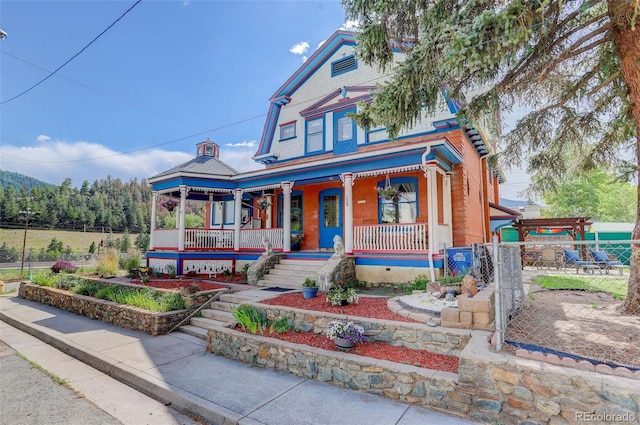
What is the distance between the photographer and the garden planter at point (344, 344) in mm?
4402

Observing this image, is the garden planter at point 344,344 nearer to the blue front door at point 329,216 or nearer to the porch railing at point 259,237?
the porch railing at point 259,237

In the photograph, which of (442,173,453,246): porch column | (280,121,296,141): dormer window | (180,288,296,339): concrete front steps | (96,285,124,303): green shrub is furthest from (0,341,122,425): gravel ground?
(280,121,296,141): dormer window

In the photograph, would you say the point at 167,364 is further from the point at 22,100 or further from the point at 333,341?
the point at 22,100

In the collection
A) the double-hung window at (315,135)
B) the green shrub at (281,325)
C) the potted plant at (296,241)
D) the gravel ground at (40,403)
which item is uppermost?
the double-hung window at (315,135)

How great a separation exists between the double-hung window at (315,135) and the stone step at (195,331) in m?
8.13

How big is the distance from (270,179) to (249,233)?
7.57 feet

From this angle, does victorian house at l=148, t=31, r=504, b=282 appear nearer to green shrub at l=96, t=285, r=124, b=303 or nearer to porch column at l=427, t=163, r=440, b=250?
porch column at l=427, t=163, r=440, b=250

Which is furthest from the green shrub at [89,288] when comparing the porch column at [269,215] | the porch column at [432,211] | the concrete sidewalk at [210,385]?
the porch column at [432,211]

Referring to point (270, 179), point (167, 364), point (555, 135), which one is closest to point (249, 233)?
point (270, 179)

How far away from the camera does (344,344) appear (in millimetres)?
4406

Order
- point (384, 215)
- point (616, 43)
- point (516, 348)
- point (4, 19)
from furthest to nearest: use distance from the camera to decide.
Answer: point (384, 215) → point (4, 19) → point (616, 43) → point (516, 348)

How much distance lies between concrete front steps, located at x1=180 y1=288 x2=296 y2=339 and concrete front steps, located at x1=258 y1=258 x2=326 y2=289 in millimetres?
1249

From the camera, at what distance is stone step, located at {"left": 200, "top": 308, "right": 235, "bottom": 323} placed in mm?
6644

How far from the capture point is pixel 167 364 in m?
4.91
